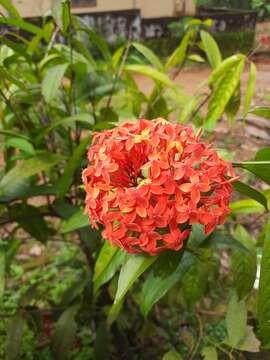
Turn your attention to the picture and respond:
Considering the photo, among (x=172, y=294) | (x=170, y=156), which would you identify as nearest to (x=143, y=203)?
(x=170, y=156)

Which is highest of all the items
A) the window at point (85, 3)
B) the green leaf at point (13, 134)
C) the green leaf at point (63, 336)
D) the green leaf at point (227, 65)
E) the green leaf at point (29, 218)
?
the window at point (85, 3)

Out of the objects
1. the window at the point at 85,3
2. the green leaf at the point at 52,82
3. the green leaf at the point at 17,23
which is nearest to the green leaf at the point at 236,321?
the green leaf at the point at 52,82

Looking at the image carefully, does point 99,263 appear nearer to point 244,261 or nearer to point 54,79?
point 244,261

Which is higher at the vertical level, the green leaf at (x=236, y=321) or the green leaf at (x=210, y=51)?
the green leaf at (x=210, y=51)

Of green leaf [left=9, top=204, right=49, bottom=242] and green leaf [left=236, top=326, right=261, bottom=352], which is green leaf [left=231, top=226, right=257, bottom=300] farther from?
green leaf [left=9, top=204, right=49, bottom=242]

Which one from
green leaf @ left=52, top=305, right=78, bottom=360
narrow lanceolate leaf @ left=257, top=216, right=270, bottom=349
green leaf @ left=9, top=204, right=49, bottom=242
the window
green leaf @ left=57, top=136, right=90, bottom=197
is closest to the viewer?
narrow lanceolate leaf @ left=257, top=216, right=270, bottom=349

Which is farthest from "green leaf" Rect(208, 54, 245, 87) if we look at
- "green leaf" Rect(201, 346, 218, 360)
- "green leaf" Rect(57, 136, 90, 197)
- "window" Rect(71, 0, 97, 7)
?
"window" Rect(71, 0, 97, 7)

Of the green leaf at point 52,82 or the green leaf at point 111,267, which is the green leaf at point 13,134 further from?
the green leaf at point 111,267
